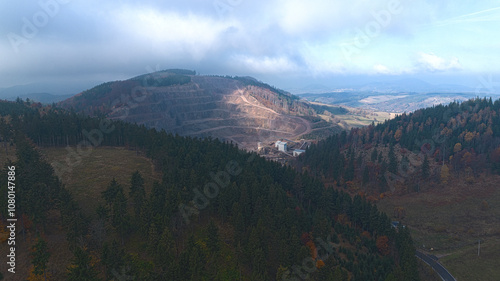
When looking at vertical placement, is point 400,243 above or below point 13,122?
below

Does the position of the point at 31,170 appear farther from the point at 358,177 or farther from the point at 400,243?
the point at 358,177

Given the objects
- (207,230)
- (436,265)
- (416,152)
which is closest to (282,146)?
(416,152)

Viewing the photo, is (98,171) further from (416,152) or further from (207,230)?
(416,152)

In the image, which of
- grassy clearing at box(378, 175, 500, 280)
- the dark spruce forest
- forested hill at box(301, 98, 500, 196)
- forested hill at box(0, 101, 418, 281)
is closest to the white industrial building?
forested hill at box(301, 98, 500, 196)

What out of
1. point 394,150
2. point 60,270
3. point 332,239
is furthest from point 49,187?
point 394,150

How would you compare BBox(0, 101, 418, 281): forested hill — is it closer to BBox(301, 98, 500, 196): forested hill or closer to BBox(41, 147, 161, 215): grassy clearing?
BBox(41, 147, 161, 215): grassy clearing
